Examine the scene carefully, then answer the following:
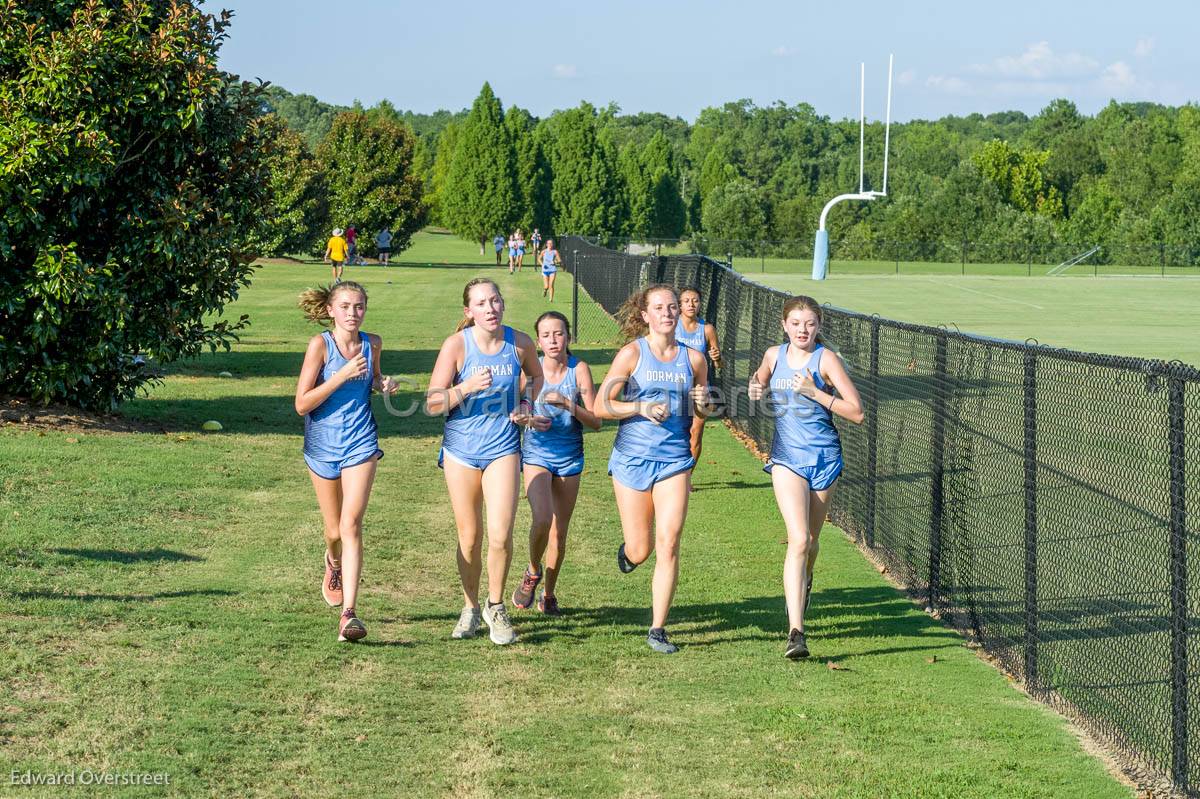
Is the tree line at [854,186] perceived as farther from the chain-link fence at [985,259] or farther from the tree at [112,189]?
the tree at [112,189]

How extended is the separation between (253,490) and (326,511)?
15.8ft

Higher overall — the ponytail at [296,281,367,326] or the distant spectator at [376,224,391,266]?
the distant spectator at [376,224,391,266]

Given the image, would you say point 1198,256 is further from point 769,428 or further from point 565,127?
point 769,428

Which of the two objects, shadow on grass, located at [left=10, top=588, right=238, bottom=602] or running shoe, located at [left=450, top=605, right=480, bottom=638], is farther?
shadow on grass, located at [left=10, top=588, right=238, bottom=602]

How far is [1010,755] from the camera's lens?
6328 millimetres

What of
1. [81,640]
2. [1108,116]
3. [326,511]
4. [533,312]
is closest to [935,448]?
[326,511]

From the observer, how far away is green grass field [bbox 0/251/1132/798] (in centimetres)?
591

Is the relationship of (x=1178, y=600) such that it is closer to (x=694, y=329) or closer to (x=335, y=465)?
(x=335, y=465)

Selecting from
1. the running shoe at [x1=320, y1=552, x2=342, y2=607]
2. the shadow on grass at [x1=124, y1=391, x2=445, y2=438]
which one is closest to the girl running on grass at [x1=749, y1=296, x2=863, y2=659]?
the running shoe at [x1=320, y1=552, x2=342, y2=607]

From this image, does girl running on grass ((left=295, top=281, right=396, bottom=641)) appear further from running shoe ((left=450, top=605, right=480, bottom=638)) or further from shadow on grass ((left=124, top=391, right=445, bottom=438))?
shadow on grass ((left=124, top=391, right=445, bottom=438))

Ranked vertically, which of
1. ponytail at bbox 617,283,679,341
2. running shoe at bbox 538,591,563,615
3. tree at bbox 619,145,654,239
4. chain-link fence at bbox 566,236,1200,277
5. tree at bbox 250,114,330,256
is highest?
tree at bbox 619,145,654,239

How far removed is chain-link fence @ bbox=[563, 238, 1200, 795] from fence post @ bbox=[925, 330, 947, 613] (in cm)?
1

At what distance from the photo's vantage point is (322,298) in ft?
26.7

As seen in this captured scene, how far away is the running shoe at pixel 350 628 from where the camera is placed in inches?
298
